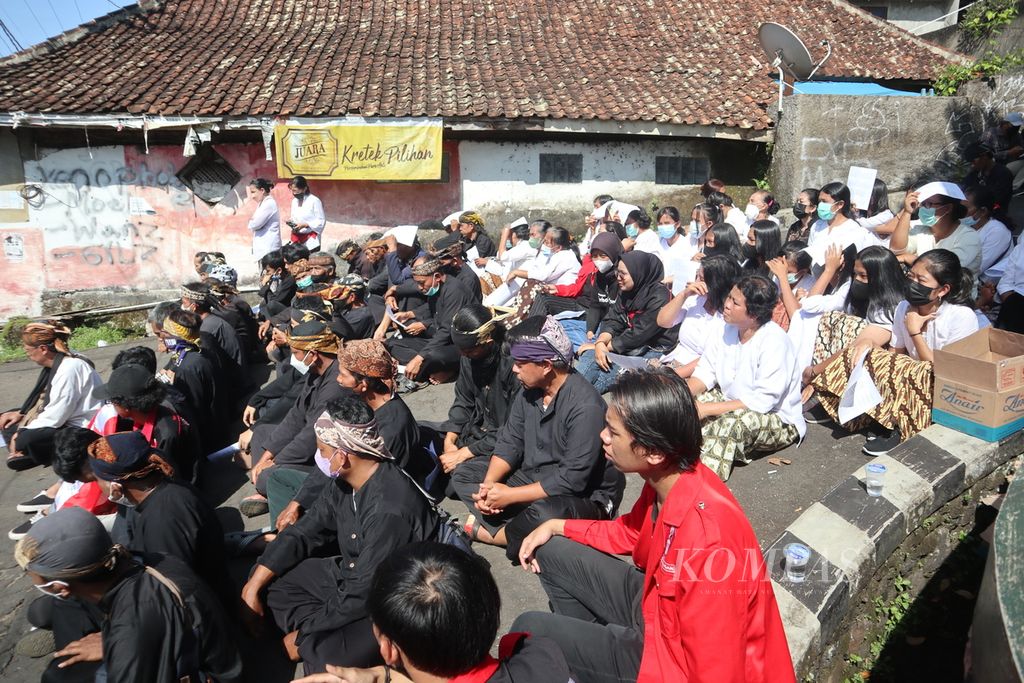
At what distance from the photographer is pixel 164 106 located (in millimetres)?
11586

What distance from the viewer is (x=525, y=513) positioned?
382 cm

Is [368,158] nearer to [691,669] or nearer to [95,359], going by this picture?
[95,359]

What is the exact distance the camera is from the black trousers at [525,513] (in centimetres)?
374

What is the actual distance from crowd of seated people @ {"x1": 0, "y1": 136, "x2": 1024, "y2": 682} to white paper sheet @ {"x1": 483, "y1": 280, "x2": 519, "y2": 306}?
12cm

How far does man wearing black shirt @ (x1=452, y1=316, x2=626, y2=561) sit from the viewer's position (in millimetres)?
3830

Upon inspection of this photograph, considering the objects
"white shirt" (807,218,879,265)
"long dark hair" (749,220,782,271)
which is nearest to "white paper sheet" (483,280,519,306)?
"long dark hair" (749,220,782,271)

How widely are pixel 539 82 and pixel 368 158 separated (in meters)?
3.65

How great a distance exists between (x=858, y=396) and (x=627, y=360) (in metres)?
1.94

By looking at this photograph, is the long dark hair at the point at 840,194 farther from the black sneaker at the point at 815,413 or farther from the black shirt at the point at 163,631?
the black shirt at the point at 163,631

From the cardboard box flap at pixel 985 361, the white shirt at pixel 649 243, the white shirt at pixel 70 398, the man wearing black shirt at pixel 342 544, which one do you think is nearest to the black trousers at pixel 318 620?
the man wearing black shirt at pixel 342 544

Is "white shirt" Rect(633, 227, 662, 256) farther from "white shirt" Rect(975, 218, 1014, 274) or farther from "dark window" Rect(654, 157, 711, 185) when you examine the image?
"dark window" Rect(654, 157, 711, 185)

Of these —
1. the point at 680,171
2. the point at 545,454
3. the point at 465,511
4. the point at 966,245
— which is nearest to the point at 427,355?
the point at 465,511

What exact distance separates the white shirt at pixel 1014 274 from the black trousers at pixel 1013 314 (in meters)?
0.09

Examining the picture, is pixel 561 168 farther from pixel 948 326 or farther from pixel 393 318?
A: pixel 948 326
